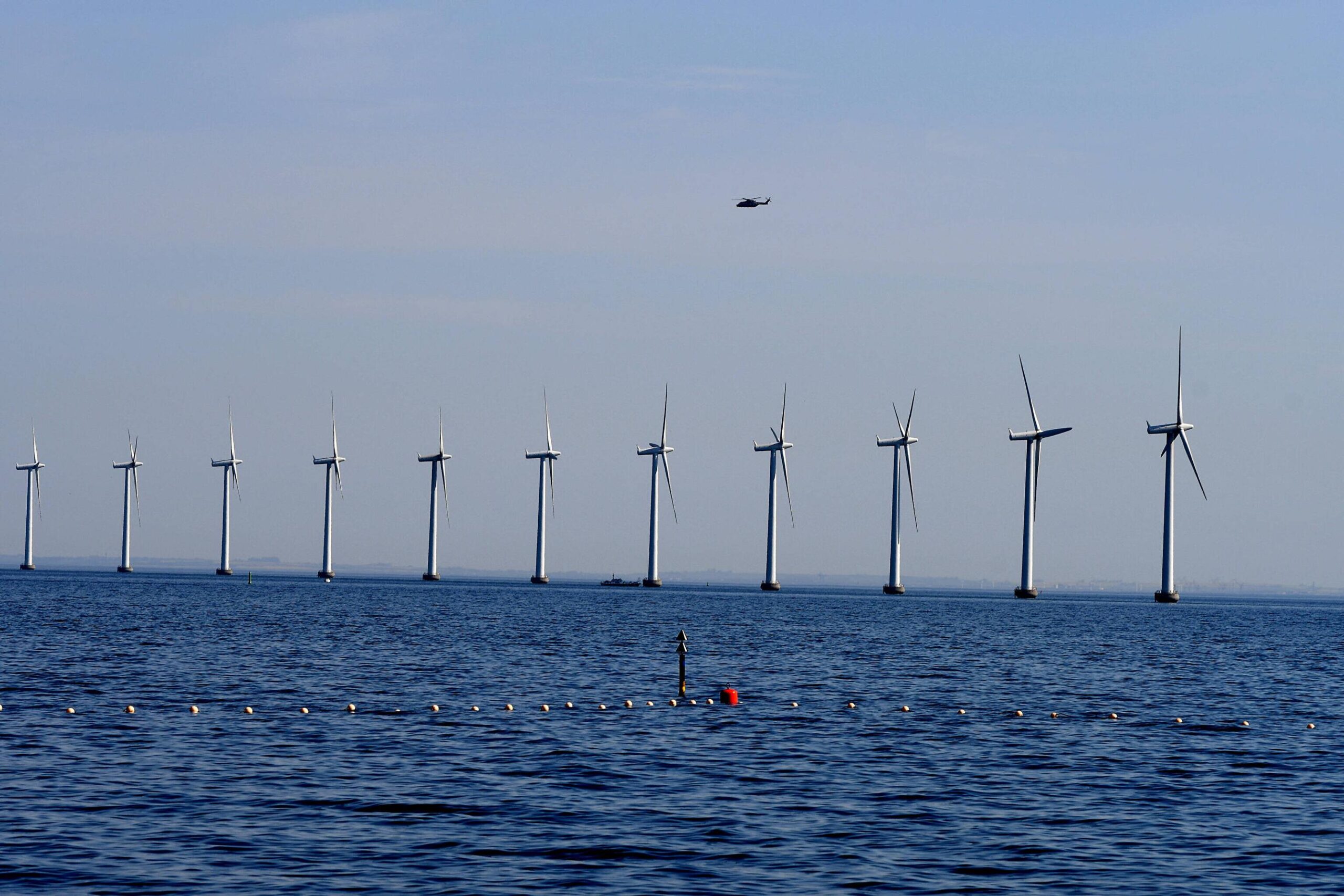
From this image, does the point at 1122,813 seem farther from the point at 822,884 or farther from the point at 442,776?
the point at 442,776

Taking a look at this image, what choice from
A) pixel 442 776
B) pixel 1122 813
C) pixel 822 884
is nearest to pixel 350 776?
pixel 442 776

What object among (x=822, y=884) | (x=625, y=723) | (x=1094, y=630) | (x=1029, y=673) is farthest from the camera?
(x=1094, y=630)

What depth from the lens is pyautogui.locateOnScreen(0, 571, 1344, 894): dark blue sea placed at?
32656 millimetres

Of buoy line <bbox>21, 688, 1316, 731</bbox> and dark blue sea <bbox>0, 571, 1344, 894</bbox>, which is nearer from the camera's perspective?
dark blue sea <bbox>0, 571, 1344, 894</bbox>

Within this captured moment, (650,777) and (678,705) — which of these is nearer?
(650,777)

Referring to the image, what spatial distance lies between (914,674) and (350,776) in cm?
4626

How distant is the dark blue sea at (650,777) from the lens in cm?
3266

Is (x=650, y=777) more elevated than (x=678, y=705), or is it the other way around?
(x=650, y=777)

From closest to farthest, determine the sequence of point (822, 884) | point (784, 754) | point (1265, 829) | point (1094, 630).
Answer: point (822, 884) < point (1265, 829) < point (784, 754) < point (1094, 630)

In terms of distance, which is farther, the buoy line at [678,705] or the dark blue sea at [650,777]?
the buoy line at [678,705]

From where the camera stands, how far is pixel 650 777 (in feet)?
148

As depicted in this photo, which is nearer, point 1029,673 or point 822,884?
point 822,884

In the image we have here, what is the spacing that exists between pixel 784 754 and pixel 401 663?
40.5 m

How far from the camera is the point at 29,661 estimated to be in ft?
268
